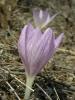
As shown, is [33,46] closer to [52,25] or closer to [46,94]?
[46,94]

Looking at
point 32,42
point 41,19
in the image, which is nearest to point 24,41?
point 32,42

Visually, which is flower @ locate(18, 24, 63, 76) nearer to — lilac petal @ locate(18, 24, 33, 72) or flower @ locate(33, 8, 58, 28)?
lilac petal @ locate(18, 24, 33, 72)

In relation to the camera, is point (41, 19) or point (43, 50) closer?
point (43, 50)

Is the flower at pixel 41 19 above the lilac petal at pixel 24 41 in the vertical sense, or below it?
below

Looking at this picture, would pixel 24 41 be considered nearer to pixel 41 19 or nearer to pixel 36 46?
pixel 36 46

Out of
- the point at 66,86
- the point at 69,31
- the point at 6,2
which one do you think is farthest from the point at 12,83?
the point at 69,31

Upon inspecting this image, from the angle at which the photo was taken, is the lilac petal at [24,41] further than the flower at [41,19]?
No

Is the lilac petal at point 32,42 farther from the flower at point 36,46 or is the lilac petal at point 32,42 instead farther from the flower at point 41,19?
the flower at point 41,19

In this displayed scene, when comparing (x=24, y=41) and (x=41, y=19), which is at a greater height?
(x=24, y=41)

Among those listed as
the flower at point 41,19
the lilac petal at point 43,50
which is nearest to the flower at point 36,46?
the lilac petal at point 43,50
